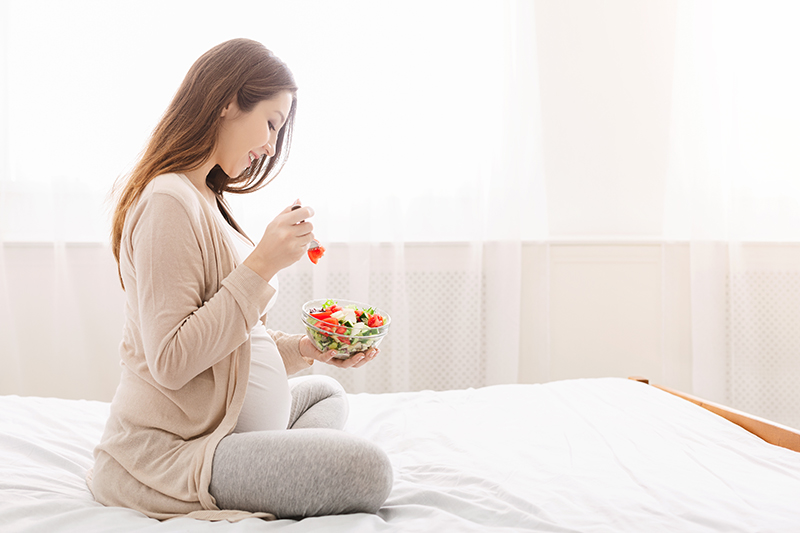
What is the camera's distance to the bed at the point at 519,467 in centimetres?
88

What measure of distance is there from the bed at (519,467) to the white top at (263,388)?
0.19 meters

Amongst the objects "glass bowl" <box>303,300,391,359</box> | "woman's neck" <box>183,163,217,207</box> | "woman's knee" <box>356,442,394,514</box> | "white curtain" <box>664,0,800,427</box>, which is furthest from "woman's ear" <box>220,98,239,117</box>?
"white curtain" <box>664,0,800,427</box>

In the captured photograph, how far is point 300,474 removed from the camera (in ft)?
2.90

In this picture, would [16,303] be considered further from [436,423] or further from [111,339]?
[436,423]

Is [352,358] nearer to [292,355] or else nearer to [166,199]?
[292,355]

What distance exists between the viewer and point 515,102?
8.15 feet

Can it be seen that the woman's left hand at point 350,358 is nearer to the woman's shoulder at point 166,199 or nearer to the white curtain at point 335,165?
the woman's shoulder at point 166,199

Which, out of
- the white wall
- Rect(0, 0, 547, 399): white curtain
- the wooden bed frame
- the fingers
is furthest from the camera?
the white wall

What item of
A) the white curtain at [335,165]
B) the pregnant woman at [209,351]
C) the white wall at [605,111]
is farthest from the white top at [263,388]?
the white wall at [605,111]

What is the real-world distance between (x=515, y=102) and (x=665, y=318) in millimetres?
1165

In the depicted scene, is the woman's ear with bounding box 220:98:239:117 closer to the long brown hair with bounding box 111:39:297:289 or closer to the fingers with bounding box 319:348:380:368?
the long brown hair with bounding box 111:39:297:289

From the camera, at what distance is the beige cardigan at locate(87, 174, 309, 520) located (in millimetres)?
917

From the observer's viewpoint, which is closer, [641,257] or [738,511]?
[738,511]

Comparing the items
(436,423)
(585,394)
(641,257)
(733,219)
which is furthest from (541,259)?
(436,423)
